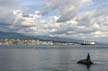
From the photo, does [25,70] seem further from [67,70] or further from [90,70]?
[90,70]

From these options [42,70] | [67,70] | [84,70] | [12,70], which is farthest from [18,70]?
[84,70]

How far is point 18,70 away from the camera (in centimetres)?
9531

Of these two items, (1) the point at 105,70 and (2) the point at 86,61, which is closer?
(1) the point at 105,70

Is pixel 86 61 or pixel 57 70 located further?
pixel 86 61

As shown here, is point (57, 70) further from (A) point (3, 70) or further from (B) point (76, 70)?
(A) point (3, 70)

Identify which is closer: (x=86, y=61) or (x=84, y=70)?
(x=84, y=70)

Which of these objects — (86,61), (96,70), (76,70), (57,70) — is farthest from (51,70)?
(86,61)

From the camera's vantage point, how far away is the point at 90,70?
324 ft

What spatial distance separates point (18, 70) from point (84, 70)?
23.2 m

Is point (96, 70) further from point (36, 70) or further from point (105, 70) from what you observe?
point (36, 70)

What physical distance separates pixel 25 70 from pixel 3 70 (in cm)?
746

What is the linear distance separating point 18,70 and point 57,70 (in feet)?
44.2

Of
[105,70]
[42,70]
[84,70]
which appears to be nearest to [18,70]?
[42,70]

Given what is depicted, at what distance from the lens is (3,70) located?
309ft
